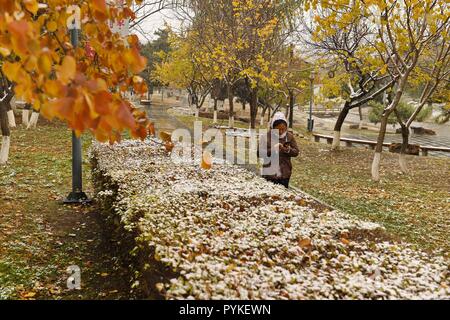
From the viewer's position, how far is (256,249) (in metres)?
3.99

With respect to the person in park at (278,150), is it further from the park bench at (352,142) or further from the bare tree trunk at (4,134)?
the park bench at (352,142)

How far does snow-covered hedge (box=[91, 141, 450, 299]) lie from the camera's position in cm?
324

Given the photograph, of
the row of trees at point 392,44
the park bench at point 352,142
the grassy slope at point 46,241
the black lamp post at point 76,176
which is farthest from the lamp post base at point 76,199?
the park bench at point 352,142

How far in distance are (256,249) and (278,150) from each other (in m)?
4.02

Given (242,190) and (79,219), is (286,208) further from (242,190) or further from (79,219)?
(79,219)

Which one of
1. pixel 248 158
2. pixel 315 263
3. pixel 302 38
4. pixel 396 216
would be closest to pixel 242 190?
pixel 315 263

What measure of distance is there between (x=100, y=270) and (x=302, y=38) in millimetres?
20846

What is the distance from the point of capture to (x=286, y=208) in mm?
5566

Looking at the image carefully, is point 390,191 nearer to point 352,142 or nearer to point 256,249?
point 256,249

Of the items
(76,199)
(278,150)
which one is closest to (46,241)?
(76,199)

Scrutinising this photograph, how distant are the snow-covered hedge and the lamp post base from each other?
2046 millimetres

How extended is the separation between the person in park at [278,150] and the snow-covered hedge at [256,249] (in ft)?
5.08

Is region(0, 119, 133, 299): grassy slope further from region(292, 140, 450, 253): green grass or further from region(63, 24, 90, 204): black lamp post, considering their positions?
region(292, 140, 450, 253): green grass
